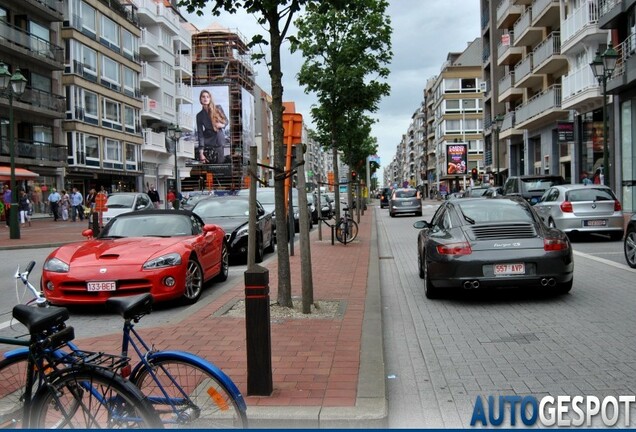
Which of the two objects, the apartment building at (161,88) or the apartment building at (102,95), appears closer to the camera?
the apartment building at (102,95)

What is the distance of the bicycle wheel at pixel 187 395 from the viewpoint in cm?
340

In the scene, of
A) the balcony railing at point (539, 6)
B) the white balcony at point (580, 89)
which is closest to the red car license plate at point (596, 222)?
the white balcony at point (580, 89)

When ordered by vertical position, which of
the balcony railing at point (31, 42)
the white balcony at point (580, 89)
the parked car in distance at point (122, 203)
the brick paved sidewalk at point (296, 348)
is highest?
the balcony railing at point (31, 42)

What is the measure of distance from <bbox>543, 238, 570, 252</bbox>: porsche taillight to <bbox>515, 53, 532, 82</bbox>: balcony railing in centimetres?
3273

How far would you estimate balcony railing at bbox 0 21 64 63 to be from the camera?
114ft

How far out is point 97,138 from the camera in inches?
1745

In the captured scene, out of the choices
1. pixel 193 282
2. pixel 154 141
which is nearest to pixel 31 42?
pixel 154 141

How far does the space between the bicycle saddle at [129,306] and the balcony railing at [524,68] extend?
1506 inches

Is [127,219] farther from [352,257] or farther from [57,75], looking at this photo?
[57,75]

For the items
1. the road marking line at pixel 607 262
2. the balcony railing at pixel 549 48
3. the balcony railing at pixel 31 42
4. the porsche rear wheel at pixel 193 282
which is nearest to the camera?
the porsche rear wheel at pixel 193 282

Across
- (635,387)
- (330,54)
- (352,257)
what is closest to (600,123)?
(330,54)

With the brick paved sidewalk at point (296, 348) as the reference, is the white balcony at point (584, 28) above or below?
above

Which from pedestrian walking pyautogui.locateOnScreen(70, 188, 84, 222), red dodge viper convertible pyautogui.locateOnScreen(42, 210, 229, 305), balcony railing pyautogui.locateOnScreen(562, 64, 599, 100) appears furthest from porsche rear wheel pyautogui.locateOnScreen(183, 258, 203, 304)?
pedestrian walking pyautogui.locateOnScreen(70, 188, 84, 222)

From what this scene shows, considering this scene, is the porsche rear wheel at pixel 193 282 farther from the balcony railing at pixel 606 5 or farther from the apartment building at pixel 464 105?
the apartment building at pixel 464 105
